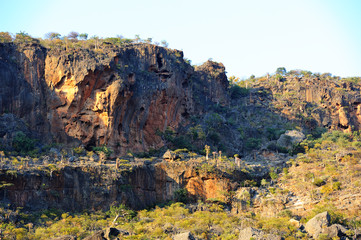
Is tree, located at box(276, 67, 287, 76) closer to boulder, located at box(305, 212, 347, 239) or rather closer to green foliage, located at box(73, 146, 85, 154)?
green foliage, located at box(73, 146, 85, 154)

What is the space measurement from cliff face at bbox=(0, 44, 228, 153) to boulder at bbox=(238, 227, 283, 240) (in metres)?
23.7

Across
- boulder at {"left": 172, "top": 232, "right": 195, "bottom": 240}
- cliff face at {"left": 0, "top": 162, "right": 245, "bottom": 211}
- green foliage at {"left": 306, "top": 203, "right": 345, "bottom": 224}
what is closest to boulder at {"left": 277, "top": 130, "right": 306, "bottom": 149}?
cliff face at {"left": 0, "top": 162, "right": 245, "bottom": 211}

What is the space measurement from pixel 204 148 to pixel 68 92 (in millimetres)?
19246

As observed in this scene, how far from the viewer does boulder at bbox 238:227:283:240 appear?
1843 inches

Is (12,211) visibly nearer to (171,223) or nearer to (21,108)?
(171,223)

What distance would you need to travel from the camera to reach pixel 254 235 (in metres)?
47.5

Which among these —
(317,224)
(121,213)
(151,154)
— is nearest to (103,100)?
(151,154)

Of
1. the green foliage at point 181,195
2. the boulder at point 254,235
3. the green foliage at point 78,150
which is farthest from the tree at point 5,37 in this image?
the boulder at point 254,235

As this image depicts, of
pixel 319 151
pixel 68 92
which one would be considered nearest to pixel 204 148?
pixel 319 151

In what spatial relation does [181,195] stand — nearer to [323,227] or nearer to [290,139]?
[323,227]

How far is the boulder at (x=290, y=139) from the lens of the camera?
269ft

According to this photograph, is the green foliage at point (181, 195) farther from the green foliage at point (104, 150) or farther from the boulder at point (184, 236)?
the boulder at point (184, 236)

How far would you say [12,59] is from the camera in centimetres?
6888

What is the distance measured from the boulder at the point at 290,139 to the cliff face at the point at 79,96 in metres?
19.2
